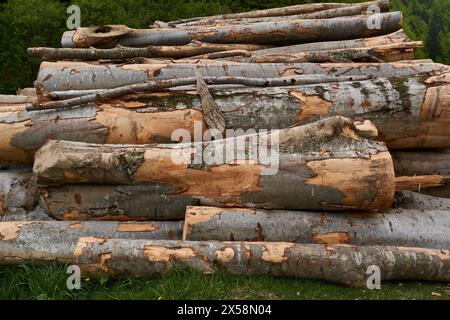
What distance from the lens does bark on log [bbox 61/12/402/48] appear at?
25.8ft

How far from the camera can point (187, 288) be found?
12.7 ft

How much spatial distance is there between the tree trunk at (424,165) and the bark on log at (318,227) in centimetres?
81

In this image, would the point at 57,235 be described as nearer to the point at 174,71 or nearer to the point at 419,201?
the point at 174,71

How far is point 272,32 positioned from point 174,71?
2531 millimetres

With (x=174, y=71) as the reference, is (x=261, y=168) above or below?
below

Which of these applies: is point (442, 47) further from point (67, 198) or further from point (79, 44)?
point (67, 198)

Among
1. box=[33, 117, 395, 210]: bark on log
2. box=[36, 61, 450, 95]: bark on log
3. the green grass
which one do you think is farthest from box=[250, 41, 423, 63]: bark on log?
the green grass

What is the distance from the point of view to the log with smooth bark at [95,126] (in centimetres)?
510

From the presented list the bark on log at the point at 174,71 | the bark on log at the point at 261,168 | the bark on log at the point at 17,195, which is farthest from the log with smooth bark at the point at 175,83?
the bark on log at the point at 17,195

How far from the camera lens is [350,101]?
5258 mm

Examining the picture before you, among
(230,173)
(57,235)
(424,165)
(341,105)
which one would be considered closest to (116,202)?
(57,235)

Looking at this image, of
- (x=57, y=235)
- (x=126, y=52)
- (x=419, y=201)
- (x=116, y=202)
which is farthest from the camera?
(x=126, y=52)

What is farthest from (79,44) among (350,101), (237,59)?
(350,101)
